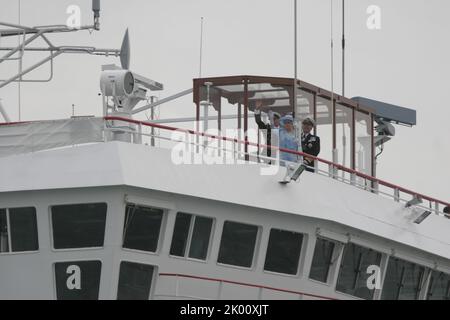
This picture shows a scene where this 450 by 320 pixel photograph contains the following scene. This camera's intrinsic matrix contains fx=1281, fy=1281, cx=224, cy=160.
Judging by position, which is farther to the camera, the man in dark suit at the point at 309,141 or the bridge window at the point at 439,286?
the bridge window at the point at 439,286

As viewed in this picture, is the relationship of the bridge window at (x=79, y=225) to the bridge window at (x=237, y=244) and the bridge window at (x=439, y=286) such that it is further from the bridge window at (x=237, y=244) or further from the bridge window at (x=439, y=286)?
the bridge window at (x=439, y=286)

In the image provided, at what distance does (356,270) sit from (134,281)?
6000 mm

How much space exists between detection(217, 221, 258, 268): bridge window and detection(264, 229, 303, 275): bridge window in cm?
42

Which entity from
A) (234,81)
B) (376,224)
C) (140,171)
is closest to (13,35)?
(234,81)

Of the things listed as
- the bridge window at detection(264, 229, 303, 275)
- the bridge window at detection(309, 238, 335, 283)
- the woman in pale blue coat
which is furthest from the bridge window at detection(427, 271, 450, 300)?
the bridge window at detection(264, 229, 303, 275)

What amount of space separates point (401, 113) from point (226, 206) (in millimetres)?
13617

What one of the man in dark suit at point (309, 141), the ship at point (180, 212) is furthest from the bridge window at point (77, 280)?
the man in dark suit at point (309, 141)

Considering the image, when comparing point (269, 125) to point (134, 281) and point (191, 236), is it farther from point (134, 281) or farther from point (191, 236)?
point (134, 281)

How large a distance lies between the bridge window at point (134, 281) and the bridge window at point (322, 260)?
3.97 m

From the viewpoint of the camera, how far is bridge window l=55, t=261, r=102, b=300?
26047 millimetres

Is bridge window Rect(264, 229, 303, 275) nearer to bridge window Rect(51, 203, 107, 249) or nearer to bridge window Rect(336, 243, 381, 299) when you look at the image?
bridge window Rect(336, 243, 381, 299)

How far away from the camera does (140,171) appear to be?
2616cm

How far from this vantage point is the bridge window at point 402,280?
31.0 meters

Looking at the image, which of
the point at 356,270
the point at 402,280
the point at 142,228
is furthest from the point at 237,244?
the point at 402,280
